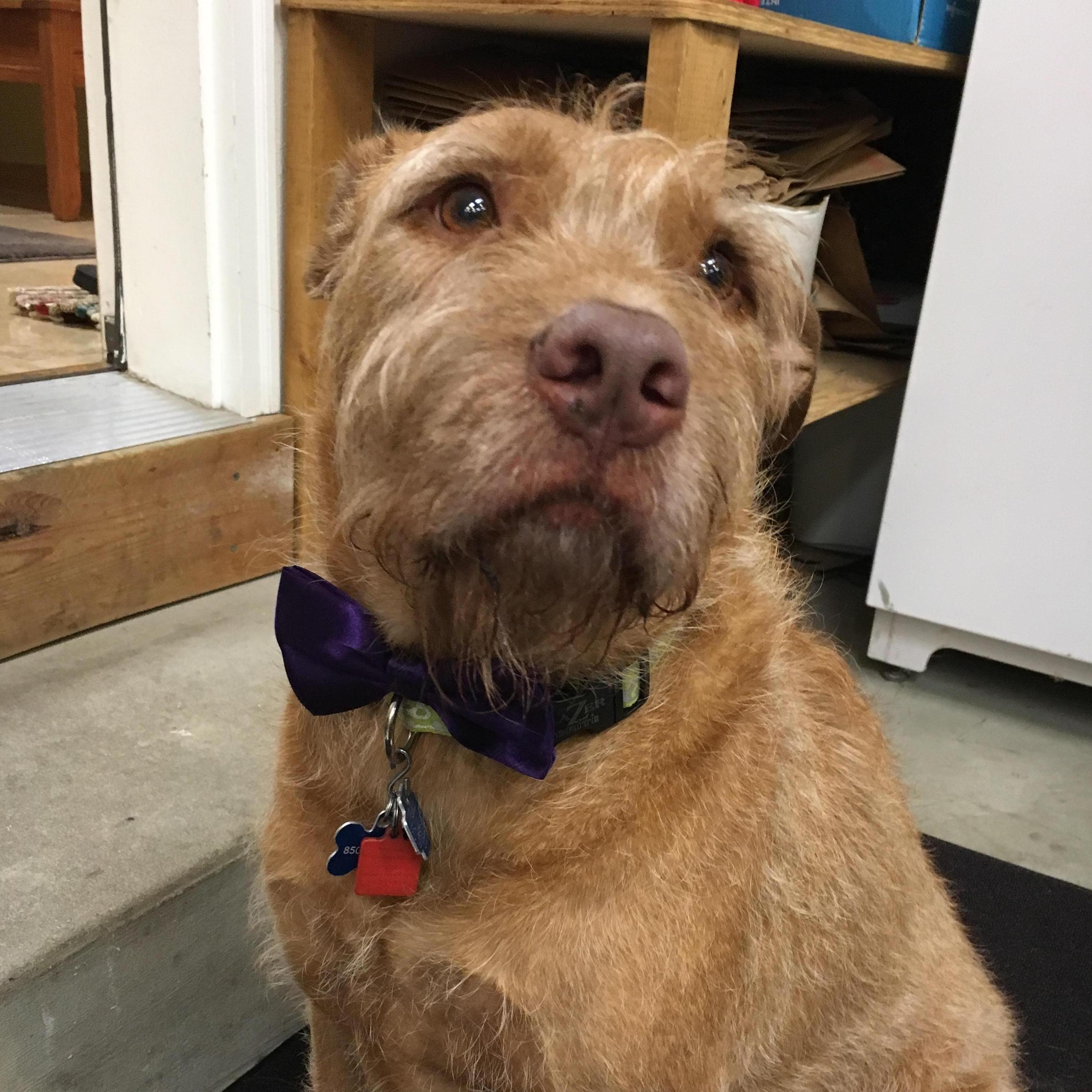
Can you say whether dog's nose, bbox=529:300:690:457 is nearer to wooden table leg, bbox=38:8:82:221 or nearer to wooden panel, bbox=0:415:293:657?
wooden panel, bbox=0:415:293:657

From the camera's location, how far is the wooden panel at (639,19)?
59.2 inches

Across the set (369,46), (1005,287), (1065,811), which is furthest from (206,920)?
(1005,287)

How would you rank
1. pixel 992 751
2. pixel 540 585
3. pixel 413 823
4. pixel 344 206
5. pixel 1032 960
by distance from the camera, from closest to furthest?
pixel 540 585 < pixel 413 823 < pixel 344 206 < pixel 1032 960 < pixel 992 751

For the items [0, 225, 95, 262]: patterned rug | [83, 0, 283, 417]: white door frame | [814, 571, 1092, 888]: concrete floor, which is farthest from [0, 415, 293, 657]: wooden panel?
[0, 225, 95, 262]: patterned rug

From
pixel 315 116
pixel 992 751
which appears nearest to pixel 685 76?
pixel 315 116

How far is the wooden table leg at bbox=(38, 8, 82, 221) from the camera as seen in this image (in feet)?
15.9

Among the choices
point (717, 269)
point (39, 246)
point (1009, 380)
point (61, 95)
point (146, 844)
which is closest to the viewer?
point (717, 269)

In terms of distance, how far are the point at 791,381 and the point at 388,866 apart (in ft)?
2.53

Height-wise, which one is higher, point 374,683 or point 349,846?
point 374,683

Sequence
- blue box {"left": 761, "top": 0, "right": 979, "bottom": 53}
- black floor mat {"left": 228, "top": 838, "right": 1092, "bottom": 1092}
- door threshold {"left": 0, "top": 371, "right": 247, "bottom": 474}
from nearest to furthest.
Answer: black floor mat {"left": 228, "top": 838, "right": 1092, "bottom": 1092} → door threshold {"left": 0, "top": 371, "right": 247, "bottom": 474} → blue box {"left": 761, "top": 0, "right": 979, "bottom": 53}

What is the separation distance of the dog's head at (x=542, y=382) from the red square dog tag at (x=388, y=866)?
19cm

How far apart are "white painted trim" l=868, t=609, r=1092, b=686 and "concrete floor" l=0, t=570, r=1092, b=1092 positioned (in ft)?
1.41

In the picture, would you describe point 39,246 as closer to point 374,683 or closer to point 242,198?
point 242,198

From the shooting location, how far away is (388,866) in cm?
101
